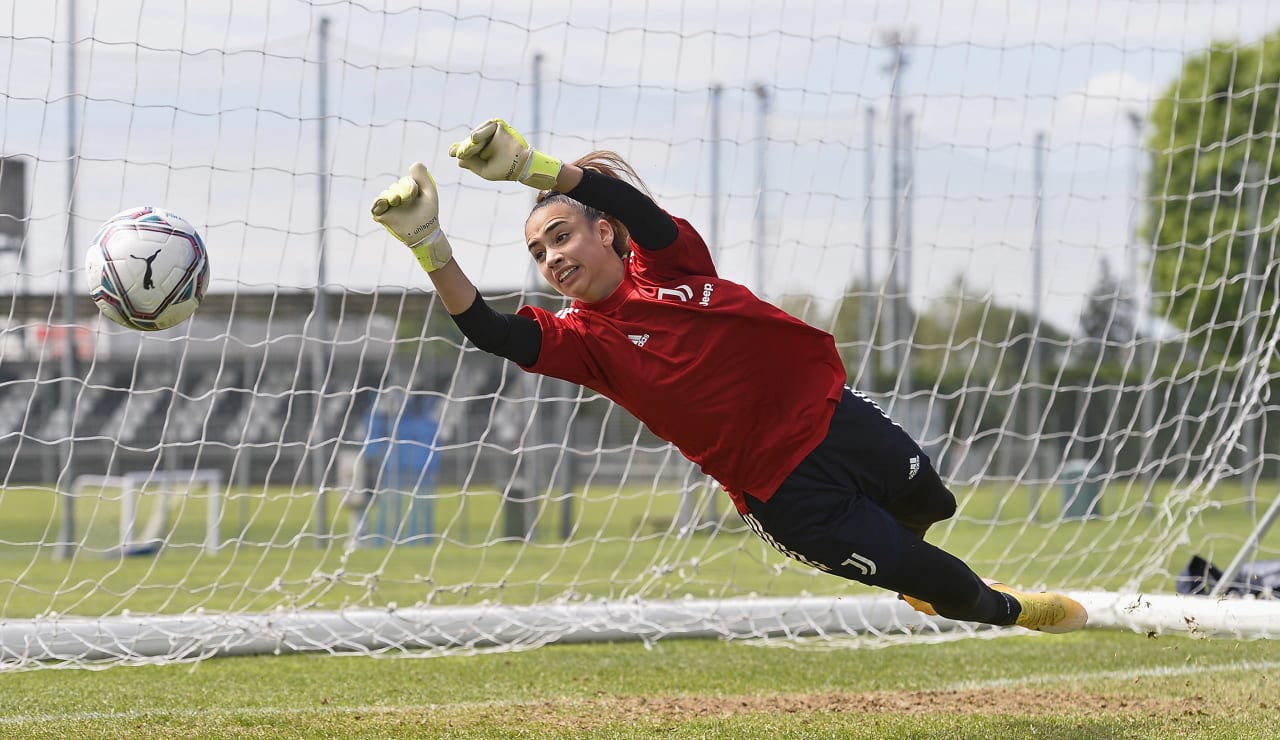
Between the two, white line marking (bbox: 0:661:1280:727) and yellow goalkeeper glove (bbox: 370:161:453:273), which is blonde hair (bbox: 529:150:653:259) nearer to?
yellow goalkeeper glove (bbox: 370:161:453:273)

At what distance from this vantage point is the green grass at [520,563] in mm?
7410

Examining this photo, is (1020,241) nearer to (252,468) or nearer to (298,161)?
(298,161)

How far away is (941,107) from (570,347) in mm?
4326

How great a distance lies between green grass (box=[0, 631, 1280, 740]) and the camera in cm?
441

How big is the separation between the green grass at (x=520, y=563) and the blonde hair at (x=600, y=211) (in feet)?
9.09

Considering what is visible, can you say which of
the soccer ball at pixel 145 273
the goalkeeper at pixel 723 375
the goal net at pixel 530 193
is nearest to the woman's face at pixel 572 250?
the goalkeeper at pixel 723 375

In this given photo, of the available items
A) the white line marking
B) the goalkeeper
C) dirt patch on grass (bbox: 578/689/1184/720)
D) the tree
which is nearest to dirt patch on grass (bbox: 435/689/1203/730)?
dirt patch on grass (bbox: 578/689/1184/720)

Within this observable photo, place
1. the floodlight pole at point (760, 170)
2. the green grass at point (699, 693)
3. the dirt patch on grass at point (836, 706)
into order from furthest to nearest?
the floodlight pole at point (760, 170) < the dirt patch on grass at point (836, 706) < the green grass at point (699, 693)

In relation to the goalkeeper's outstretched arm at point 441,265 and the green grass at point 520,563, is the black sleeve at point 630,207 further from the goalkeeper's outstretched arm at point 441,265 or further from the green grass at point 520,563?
the green grass at point 520,563

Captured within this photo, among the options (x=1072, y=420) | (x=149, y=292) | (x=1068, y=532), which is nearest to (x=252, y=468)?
(x=1068, y=532)

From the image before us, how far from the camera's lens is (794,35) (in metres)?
7.05

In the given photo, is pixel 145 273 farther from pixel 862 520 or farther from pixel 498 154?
pixel 862 520

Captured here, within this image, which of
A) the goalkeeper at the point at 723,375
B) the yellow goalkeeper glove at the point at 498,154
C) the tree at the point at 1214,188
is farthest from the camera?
the tree at the point at 1214,188

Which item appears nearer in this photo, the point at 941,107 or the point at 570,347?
the point at 570,347
